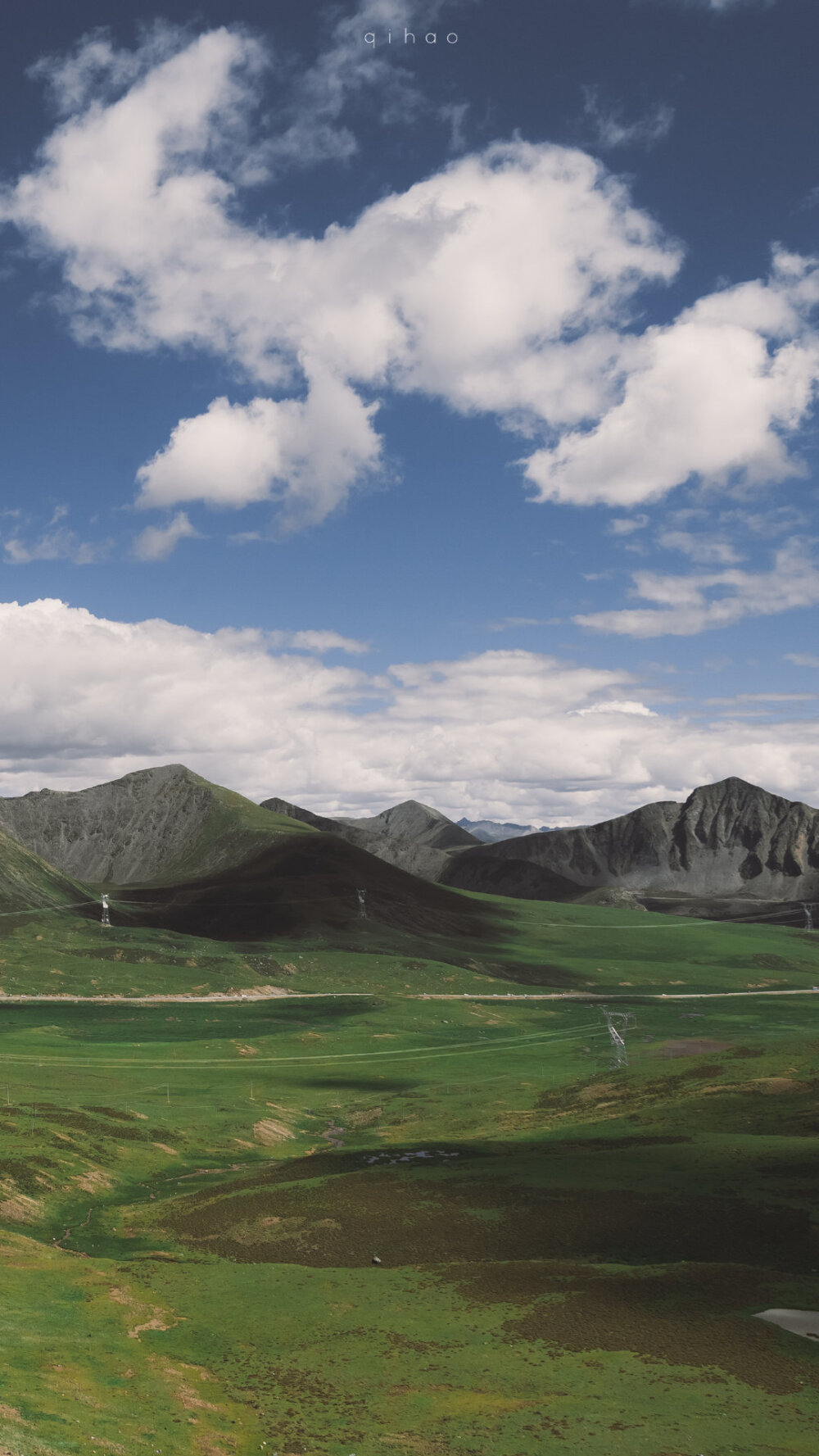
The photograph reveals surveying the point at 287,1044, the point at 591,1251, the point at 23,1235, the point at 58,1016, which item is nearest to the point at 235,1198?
the point at 23,1235

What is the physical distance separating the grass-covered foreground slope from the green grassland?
7.9 inches


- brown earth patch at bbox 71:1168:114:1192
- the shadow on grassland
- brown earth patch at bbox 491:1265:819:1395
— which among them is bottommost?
brown earth patch at bbox 71:1168:114:1192

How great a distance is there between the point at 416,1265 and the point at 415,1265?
0.06 m

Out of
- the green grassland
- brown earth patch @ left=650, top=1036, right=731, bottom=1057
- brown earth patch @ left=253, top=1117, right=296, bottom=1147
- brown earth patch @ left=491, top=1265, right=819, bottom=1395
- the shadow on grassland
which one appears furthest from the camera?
brown earth patch @ left=650, top=1036, right=731, bottom=1057

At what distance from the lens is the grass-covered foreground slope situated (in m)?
35.6

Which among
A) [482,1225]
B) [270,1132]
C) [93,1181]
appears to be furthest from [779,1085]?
[93,1181]

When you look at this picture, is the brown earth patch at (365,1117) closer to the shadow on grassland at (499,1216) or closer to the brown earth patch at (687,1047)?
the shadow on grassland at (499,1216)

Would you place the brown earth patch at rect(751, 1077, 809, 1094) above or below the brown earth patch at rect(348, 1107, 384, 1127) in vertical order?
above

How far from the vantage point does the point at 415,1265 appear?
5634 cm

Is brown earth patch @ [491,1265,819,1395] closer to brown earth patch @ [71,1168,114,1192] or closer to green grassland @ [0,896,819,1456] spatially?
green grassland @ [0,896,819,1456]

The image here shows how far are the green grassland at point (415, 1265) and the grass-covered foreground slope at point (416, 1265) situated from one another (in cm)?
20

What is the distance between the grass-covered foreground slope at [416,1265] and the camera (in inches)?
1401

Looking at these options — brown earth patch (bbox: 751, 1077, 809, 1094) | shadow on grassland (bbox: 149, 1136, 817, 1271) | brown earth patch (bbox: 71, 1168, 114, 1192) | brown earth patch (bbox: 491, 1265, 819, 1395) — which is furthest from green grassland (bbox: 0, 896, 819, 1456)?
brown earth patch (bbox: 751, 1077, 809, 1094)

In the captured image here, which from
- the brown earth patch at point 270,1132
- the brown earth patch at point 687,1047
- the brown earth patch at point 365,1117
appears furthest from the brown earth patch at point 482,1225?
the brown earth patch at point 687,1047
